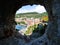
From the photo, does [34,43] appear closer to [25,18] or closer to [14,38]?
[14,38]

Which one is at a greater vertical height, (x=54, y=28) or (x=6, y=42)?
(x=54, y=28)

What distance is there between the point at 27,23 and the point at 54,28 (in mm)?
12968

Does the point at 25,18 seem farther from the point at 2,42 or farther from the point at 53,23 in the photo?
the point at 53,23

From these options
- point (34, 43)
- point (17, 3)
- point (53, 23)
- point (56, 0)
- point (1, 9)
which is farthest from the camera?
point (17, 3)

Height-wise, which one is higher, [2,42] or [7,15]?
[7,15]

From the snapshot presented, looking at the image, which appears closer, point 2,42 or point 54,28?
point 54,28

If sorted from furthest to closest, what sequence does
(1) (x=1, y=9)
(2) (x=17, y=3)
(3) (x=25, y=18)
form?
(3) (x=25, y=18) → (2) (x=17, y=3) → (1) (x=1, y=9)

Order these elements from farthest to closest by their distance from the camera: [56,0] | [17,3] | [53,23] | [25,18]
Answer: [25,18], [17,3], [53,23], [56,0]

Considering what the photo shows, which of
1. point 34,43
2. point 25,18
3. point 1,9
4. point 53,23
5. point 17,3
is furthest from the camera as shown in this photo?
point 25,18

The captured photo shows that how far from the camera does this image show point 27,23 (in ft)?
56.6

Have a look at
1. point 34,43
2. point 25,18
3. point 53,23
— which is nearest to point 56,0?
point 53,23

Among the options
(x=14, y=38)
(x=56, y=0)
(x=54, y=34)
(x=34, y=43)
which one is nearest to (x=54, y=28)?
(x=54, y=34)

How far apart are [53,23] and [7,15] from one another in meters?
2.54

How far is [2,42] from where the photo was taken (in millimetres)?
6480
